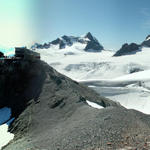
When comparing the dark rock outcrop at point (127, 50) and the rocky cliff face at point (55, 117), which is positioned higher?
the dark rock outcrop at point (127, 50)

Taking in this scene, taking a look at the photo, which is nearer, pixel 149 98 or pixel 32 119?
pixel 32 119

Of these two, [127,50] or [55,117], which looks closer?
[55,117]

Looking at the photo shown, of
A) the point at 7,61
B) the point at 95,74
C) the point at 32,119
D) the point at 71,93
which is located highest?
the point at 7,61

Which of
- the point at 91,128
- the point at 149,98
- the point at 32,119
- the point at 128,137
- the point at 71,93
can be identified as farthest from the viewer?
the point at 149,98

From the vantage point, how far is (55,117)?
19.3 metres

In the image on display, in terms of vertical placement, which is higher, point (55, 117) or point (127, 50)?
point (127, 50)

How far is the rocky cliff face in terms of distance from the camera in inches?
463

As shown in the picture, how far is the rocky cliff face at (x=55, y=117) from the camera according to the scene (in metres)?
11.8

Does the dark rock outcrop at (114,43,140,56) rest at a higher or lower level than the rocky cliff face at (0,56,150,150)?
higher

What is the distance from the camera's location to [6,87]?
31734 millimetres

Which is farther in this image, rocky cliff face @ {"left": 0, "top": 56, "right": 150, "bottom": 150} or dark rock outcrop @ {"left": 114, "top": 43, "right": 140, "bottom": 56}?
dark rock outcrop @ {"left": 114, "top": 43, "right": 140, "bottom": 56}

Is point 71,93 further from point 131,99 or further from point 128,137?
point 131,99

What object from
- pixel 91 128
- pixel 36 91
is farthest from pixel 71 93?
pixel 91 128

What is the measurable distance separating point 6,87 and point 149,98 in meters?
47.1
